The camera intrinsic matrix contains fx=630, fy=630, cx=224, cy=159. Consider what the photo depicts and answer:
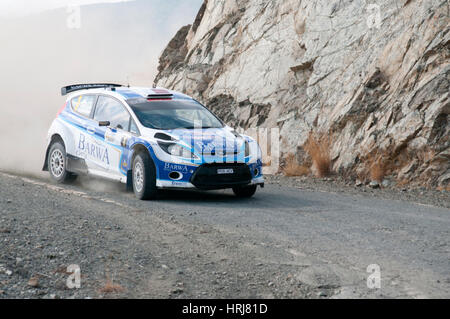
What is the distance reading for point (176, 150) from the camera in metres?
9.98

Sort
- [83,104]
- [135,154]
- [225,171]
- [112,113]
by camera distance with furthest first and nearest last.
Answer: [83,104] < [112,113] < [135,154] < [225,171]

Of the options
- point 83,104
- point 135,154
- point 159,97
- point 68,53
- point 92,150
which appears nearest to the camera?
point 135,154

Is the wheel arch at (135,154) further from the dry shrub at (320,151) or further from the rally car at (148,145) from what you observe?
the dry shrub at (320,151)

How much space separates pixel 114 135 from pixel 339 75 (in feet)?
24.7

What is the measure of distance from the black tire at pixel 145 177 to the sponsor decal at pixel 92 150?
1.11m

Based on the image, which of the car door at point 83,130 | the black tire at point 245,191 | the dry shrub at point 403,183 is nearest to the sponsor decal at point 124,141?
the car door at point 83,130

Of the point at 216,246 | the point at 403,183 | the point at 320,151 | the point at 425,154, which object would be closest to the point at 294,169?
the point at 320,151

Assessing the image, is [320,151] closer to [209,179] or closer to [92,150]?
[209,179]

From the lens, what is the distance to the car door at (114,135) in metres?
10.6

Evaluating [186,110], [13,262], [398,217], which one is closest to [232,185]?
[186,110]

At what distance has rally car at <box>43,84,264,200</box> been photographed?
9.95 metres

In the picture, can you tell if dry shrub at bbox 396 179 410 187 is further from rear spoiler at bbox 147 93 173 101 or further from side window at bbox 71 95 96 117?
side window at bbox 71 95 96 117

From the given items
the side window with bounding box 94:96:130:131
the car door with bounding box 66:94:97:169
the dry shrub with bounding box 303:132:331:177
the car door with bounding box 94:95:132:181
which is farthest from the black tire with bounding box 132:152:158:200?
the dry shrub with bounding box 303:132:331:177
